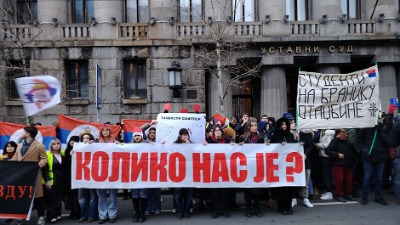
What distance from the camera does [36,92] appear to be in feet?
22.1

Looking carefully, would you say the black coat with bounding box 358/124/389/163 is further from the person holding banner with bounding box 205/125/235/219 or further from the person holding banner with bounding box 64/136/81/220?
the person holding banner with bounding box 64/136/81/220

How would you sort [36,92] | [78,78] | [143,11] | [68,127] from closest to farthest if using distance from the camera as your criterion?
[36,92]
[68,127]
[78,78]
[143,11]

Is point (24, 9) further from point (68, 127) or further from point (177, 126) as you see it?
point (177, 126)

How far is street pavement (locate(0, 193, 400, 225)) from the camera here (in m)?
6.59

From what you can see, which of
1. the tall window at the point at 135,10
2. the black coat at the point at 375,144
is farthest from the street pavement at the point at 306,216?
the tall window at the point at 135,10

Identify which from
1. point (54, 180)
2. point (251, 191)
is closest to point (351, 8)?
point (251, 191)

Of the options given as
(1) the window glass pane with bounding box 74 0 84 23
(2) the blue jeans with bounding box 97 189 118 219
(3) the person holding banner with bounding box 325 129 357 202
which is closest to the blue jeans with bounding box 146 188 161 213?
(2) the blue jeans with bounding box 97 189 118 219

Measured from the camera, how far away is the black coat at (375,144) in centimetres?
760

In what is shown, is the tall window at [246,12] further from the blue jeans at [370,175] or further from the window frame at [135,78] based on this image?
the blue jeans at [370,175]

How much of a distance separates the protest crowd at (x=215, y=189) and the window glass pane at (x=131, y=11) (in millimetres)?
10167

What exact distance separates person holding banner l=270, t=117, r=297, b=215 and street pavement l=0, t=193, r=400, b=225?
7.0 inches

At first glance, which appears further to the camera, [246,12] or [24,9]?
[246,12]

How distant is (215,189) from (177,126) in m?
1.62

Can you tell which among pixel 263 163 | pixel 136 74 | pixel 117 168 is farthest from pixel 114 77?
pixel 263 163
